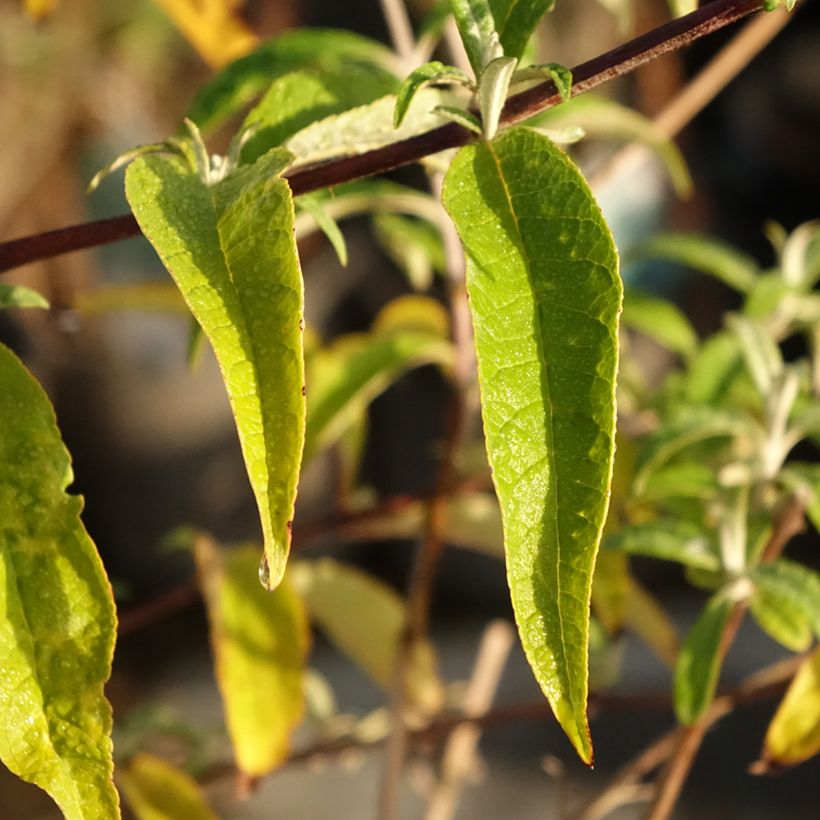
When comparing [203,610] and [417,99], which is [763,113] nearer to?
[203,610]

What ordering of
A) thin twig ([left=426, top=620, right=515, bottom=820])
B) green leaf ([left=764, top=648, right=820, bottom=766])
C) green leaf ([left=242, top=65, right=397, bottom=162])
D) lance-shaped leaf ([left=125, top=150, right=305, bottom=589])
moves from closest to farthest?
1. lance-shaped leaf ([left=125, top=150, right=305, bottom=589])
2. green leaf ([left=242, top=65, right=397, bottom=162])
3. green leaf ([left=764, top=648, right=820, bottom=766])
4. thin twig ([left=426, top=620, right=515, bottom=820])

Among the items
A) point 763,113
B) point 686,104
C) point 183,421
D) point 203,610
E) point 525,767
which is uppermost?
→ point 686,104

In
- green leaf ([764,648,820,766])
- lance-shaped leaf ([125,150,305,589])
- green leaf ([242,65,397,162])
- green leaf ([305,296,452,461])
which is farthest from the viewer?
green leaf ([305,296,452,461])

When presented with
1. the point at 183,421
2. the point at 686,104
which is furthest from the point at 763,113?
the point at 686,104

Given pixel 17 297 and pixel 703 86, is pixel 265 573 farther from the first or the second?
pixel 703 86

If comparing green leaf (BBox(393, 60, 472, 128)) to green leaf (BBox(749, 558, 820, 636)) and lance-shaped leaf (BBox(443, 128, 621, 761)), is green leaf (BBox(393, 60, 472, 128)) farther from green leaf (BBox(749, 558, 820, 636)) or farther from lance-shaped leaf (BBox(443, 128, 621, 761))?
green leaf (BBox(749, 558, 820, 636))

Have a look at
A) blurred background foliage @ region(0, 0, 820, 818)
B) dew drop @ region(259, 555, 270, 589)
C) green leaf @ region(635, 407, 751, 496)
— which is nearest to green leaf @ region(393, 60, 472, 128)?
dew drop @ region(259, 555, 270, 589)

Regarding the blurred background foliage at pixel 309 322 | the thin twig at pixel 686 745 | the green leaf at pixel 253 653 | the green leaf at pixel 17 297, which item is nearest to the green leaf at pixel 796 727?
the thin twig at pixel 686 745

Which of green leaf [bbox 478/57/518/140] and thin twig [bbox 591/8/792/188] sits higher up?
green leaf [bbox 478/57/518/140]
